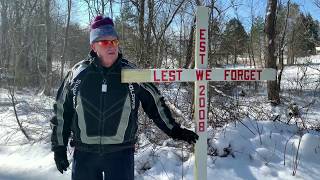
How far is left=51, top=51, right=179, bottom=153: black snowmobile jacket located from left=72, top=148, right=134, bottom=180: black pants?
0.16 feet

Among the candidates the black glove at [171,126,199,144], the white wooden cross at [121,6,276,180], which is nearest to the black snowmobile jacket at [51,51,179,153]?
the black glove at [171,126,199,144]

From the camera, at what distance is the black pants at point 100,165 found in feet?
10.4

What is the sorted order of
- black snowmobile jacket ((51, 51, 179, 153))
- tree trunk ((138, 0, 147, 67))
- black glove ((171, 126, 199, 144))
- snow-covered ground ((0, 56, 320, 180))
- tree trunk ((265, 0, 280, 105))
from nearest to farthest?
black snowmobile jacket ((51, 51, 179, 153)) → black glove ((171, 126, 199, 144)) → snow-covered ground ((0, 56, 320, 180)) → tree trunk ((138, 0, 147, 67)) → tree trunk ((265, 0, 280, 105))

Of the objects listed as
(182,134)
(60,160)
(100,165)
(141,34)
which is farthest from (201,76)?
(141,34)

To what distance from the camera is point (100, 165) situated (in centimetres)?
319

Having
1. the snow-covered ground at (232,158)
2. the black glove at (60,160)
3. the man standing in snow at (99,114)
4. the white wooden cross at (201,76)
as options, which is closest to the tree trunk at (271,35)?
the snow-covered ground at (232,158)

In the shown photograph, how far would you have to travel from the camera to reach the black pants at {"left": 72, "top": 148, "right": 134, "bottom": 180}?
3176 mm

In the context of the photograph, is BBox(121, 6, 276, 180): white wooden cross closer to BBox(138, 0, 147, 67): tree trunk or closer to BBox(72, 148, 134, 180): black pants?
BBox(72, 148, 134, 180): black pants

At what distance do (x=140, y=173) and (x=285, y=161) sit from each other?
1.73 meters

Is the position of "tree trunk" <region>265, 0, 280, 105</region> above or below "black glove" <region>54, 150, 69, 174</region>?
above

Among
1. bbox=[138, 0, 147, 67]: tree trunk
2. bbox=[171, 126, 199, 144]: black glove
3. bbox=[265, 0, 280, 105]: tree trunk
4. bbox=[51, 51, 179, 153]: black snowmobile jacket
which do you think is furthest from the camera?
bbox=[265, 0, 280, 105]: tree trunk

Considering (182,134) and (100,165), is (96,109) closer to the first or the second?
(100,165)

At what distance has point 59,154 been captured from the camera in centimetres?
323

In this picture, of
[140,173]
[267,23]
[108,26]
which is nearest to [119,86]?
[108,26]
